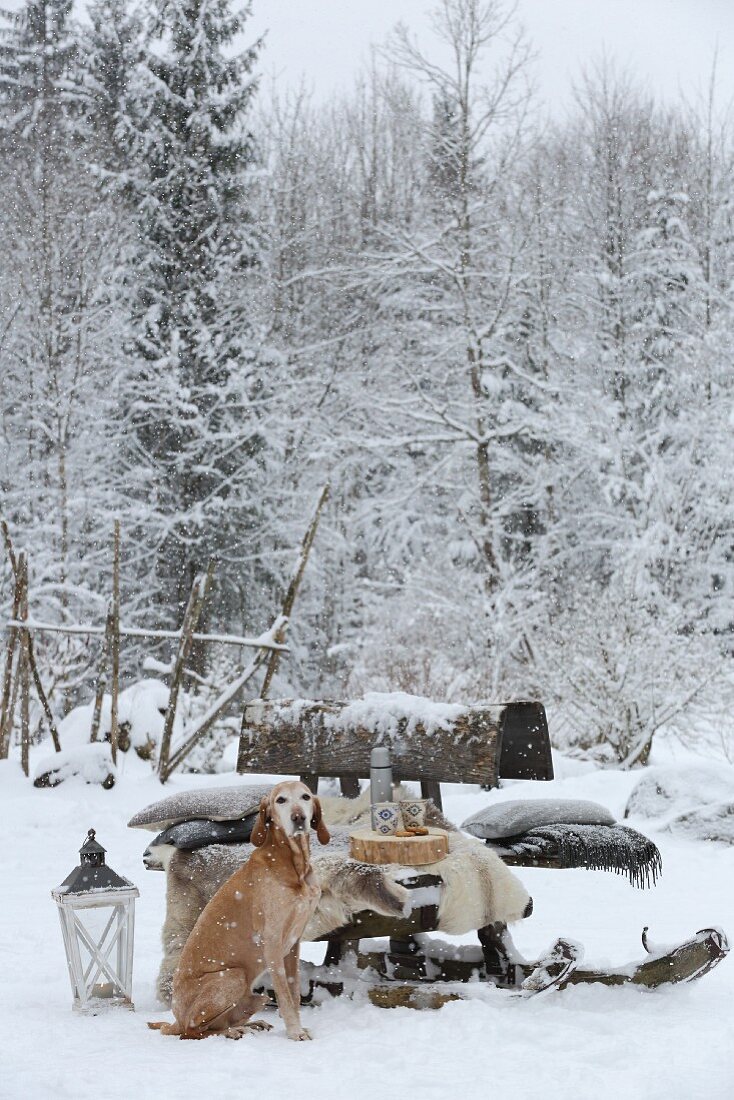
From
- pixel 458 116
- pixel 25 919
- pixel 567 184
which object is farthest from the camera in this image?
pixel 567 184

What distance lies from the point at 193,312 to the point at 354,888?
14572mm

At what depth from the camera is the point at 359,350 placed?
2048 cm

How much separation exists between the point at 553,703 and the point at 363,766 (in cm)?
724

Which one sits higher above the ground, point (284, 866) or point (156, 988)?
point (284, 866)

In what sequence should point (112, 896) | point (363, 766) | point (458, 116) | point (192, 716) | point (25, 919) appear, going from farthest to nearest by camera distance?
point (458, 116)
point (192, 716)
point (25, 919)
point (363, 766)
point (112, 896)

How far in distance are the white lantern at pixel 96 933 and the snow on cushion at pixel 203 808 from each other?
303mm

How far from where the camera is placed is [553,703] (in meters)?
11.9

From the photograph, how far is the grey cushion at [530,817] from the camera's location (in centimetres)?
456

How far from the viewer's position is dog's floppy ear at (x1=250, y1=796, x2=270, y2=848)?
386 cm

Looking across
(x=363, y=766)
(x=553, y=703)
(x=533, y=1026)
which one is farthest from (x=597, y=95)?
(x=533, y=1026)

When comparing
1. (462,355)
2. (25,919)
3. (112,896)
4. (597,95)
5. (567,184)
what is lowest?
(25,919)

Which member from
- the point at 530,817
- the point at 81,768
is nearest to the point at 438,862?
the point at 530,817

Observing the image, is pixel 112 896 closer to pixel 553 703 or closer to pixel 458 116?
pixel 553 703

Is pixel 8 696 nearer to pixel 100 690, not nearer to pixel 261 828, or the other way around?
pixel 100 690
